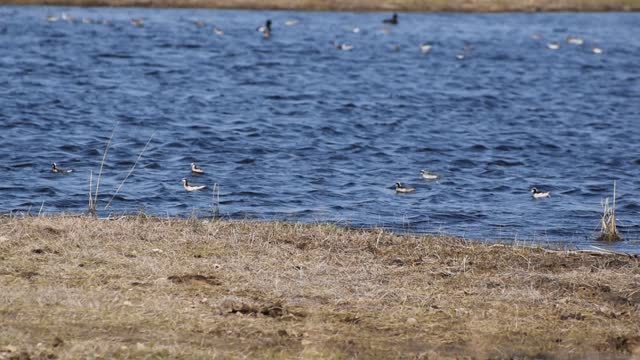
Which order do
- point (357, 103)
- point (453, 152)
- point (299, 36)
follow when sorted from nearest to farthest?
point (453, 152) → point (357, 103) → point (299, 36)

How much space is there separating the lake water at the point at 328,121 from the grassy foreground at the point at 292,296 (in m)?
3.53

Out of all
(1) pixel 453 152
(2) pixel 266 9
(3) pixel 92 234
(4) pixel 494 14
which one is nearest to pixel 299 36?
(2) pixel 266 9

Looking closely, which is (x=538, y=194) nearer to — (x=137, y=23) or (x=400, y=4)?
(x=137, y=23)

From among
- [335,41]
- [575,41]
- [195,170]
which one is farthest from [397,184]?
[575,41]

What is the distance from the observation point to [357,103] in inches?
1297

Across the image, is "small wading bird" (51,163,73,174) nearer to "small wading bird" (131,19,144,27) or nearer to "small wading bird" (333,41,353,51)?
"small wading bird" (333,41,353,51)

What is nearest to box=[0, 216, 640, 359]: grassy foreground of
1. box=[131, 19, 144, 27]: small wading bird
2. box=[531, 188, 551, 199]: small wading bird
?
box=[531, 188, 551, 199]: small wading bird

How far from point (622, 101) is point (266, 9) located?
2976 cm

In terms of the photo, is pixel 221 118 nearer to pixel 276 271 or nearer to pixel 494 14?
pixel 276 271

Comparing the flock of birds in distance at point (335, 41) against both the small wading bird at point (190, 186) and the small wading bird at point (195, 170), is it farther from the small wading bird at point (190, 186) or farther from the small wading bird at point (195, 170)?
the small wading bird at point (190, 186)

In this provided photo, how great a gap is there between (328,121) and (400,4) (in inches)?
1365

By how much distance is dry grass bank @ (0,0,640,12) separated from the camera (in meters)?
60.1

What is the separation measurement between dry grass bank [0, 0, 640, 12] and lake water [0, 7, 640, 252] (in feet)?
14.7

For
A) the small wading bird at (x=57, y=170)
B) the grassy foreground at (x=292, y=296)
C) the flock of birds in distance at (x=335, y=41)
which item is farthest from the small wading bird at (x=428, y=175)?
the flock of birds in distance at (x=335, y=41)
